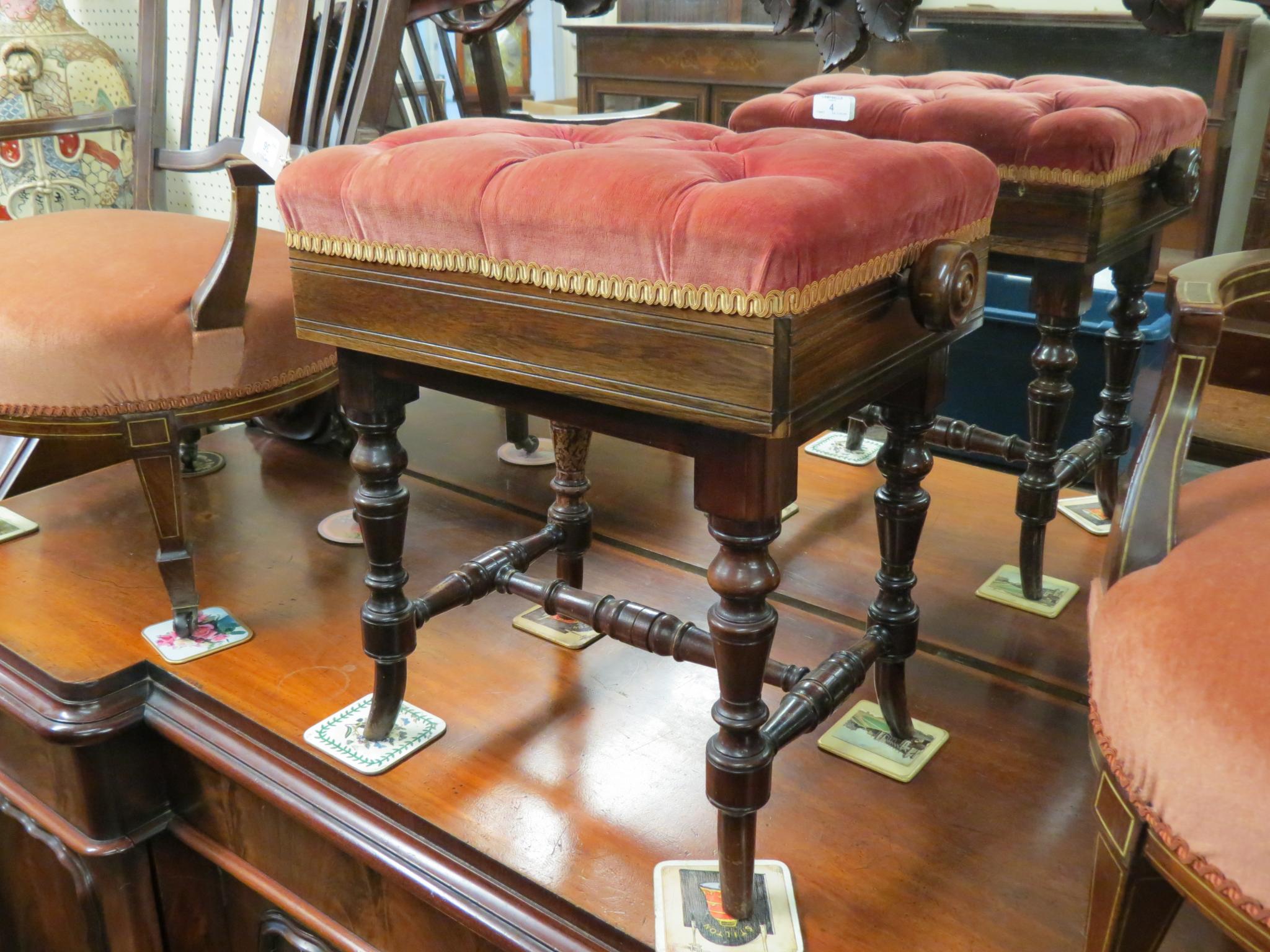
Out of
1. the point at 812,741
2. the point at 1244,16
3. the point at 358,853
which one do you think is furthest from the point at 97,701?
the point at 1244,16

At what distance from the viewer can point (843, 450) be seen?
1.75 metres

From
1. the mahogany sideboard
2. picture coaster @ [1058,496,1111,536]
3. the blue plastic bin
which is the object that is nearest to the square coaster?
picture coaster @ [1058,496,1111,536]

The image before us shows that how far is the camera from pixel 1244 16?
2484 millimetres

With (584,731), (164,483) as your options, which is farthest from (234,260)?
(584,731)

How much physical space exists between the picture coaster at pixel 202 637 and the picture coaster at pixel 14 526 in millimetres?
373

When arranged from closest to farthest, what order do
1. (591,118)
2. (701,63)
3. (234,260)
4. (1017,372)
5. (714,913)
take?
(714,913)
(234,260)
(591,118)
(1017,372)
(701,63)

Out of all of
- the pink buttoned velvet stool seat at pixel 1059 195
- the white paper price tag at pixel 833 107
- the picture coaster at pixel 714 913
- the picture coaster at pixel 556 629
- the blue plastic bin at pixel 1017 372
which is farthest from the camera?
the blue plastic bin at pixel 1017 372

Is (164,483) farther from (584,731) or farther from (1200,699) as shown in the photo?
(1200,699)

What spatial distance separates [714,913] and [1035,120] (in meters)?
0.84

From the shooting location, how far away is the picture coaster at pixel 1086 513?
1.48 m

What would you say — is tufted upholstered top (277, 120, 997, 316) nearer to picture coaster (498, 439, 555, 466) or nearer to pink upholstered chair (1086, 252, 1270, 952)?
pink upholstered chair (1086, 252, 1270, 952)

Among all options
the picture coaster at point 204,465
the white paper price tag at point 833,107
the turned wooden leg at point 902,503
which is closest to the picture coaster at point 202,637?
the picture coaster at point 204,465

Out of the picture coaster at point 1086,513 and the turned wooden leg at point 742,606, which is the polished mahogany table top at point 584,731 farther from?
the picture coaster at point 1086,513

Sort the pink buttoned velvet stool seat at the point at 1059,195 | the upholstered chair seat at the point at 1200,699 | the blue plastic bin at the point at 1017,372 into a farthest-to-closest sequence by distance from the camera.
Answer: the blue plastic bin at the point at 1017,372 → the pink buttoned velvet stool seat at the point at 1059,195 → the upholstered chair seat at the point at 1200,699
